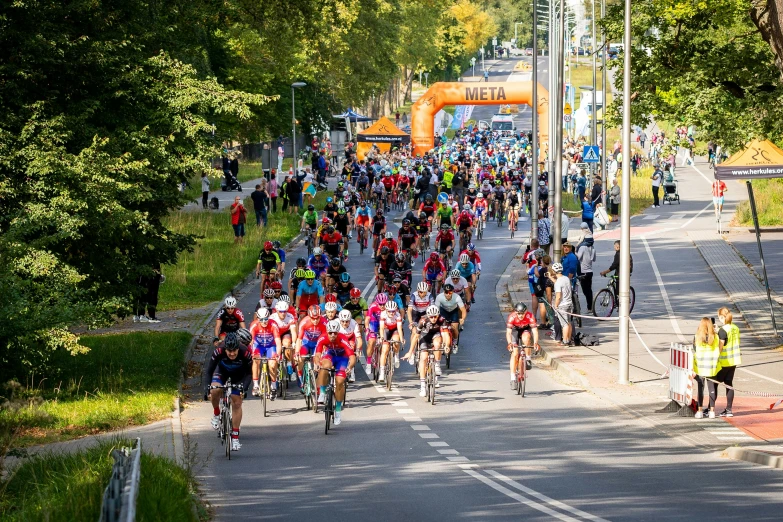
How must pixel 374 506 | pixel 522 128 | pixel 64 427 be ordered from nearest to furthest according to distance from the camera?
pixel 374 506 → pixel 64 427 → pixel 522 128

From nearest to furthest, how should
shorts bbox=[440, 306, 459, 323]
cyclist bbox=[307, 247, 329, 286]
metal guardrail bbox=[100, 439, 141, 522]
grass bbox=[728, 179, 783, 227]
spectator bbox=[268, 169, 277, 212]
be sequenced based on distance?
metal guardrail bbox=[100, 439, 141, 522], shorts bbox=[440, 306, 459, 323], cyclist bbox=[307, 247, 329, 286], grass bbox=[728, 179, 783, 227], spectator bbox=[268, 169, 277, 212]

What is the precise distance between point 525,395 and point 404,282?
4677 mm

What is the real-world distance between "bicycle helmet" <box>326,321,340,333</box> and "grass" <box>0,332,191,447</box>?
285cm

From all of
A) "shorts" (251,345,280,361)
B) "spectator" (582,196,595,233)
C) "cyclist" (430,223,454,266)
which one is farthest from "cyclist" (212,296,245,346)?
"spectator" (582,196,595,233)

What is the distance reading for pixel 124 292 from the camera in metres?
21.5

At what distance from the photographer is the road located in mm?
13250

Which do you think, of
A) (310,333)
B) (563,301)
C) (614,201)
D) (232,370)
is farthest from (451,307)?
(614,201)

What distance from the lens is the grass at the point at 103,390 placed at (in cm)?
1784

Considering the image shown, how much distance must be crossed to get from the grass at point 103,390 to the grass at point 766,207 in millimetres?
26419

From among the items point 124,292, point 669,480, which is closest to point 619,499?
point 669,480

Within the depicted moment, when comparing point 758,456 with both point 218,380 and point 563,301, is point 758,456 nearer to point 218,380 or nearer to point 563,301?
point 218,380

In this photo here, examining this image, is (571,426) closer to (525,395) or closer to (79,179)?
(525,395)

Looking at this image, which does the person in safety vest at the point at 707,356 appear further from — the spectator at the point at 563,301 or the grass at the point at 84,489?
the grass at the point at 84,489

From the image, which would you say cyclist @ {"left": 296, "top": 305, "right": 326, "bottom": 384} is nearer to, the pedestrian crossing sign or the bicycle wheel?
the bicycle wheel
